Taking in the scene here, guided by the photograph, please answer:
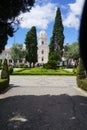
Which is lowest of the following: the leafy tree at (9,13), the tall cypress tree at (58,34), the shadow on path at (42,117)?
the shadow on path at (42,117)

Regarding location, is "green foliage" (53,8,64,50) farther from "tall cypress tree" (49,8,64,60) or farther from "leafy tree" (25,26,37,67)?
"leafy tree" (25,26,37,67)

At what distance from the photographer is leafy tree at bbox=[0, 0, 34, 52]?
12273 mm

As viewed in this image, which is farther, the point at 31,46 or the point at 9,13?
the point at 31,46

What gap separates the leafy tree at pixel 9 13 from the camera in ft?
40.3

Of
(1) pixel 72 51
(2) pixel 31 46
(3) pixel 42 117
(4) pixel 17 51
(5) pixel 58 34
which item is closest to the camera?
(3) pixel 42 117

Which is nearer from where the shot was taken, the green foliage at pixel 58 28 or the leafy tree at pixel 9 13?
the leafy tree at pixel 9 13

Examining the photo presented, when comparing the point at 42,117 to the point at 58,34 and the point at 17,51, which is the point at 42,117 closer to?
the point at 58,34

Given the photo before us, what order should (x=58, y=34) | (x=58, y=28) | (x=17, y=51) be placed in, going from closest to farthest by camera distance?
(x=58, y=28)
(x=58, y=34)
(x=17, y=51)

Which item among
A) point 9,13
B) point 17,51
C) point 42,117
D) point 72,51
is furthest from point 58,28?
point 42,117

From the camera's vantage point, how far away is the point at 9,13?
496 inches

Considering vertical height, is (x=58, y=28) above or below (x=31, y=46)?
above

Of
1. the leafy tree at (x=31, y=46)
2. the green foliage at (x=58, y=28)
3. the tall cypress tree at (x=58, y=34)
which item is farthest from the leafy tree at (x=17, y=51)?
the green foliage at (x=58, y=28)

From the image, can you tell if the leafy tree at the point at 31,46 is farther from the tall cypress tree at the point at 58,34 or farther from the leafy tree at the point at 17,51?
the leafy tree at the point at 17,51

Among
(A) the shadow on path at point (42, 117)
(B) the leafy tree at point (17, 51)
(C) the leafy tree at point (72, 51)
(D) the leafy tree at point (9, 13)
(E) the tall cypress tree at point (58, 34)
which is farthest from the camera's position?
(B) the leafy tree at point (17, 51)
